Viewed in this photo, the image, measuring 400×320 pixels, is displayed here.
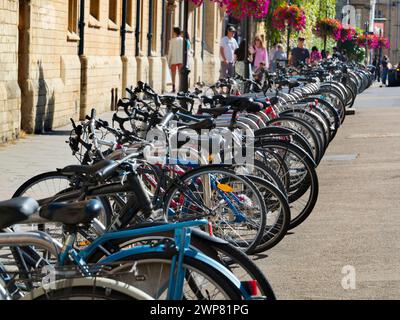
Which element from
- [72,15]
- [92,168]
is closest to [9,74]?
Answer: [72,15]

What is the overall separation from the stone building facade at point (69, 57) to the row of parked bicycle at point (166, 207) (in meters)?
4.25

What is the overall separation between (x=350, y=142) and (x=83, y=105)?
5392mm

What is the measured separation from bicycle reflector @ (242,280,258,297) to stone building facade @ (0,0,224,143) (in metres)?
12.0

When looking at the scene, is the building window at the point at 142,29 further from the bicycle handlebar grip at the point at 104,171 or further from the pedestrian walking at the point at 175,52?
the bicycle handlebar grip at the point at 104,171

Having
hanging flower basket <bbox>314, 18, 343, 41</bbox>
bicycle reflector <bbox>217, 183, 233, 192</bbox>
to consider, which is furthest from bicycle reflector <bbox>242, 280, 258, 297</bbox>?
hanging flower basket <bbox>314, 18, 343, 41</bbox>

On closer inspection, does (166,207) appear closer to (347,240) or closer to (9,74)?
(347,240)

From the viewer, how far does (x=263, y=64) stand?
31188 millimetres

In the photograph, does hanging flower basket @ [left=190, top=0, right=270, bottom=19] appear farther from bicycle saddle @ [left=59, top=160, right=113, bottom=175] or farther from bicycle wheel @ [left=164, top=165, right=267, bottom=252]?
bicycle saddle @ [left=59, top=160, right=113, bottom=175]

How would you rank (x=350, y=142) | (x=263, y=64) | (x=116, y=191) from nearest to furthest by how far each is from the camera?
(x=116, y=191) → (x=350, y=142) → (x=263, y=64)

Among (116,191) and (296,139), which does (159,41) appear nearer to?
(296,139)

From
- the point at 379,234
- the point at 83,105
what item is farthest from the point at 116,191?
the point at 83,105

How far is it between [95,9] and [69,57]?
386cm

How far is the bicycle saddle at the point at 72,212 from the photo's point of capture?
4176 mm

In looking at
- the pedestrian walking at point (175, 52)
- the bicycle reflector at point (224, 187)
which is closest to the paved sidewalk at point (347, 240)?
the bicycle reflector at point (224, 187)
